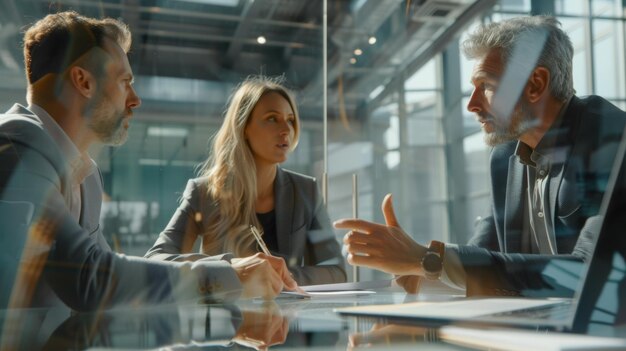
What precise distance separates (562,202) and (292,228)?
2.21 ft

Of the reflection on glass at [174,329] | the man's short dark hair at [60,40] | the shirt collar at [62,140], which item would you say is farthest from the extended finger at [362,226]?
the man's short dark hair at [60,40]

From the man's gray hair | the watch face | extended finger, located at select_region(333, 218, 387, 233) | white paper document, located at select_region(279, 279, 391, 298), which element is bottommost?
white paper document, located at select_region(279, 279, 391, 298)

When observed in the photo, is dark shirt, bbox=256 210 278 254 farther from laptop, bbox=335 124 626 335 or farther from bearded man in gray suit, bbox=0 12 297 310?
laptop, bbox=335 124 626 335

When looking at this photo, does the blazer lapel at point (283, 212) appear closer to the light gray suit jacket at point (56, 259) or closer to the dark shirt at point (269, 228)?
the dark shirt at point (269, 228)

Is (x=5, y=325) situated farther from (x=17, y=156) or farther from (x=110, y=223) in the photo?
(x=110, y=223)

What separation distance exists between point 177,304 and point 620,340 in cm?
62

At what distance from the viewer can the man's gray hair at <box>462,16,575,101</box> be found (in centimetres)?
125

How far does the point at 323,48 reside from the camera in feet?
8.52

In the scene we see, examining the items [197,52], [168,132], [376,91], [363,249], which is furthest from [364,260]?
[376,91]

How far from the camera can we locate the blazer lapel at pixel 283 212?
144 centimetres

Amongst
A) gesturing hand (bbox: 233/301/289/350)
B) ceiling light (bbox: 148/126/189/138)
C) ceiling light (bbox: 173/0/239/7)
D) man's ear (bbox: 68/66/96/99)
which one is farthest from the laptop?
ceiling light (bbox: 173/0/239/7)

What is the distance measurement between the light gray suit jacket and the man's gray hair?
0.85 m

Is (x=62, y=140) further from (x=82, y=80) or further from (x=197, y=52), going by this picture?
(x=197, y=52)

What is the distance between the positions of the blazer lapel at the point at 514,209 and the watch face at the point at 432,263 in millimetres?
279
